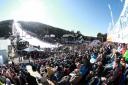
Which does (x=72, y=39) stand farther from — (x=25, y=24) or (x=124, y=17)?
(x=124, y=17)

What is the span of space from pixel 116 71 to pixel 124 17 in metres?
1.57

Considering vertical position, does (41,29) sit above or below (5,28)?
below

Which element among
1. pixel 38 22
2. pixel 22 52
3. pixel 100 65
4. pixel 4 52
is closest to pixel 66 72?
pixel 100 65

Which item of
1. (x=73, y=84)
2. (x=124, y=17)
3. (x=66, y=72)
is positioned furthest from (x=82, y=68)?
(x=66, y=72)

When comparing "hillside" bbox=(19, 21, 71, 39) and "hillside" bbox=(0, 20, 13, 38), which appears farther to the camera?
"hillside" bbox=(19, 21, 71, 39)

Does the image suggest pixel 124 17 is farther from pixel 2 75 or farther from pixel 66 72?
pixel 2 75

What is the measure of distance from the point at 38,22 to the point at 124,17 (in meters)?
140

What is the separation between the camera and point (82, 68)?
11.4m

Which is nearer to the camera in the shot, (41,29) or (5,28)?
(5,28)

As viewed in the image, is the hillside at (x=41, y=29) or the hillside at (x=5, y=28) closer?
the hillside at (x=5, y=28)

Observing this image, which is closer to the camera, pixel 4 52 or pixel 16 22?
pixel 4 52

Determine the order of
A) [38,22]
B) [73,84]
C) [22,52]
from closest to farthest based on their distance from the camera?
[73,84]
[22,52]
[38,22]

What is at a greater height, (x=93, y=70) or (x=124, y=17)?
(x=124, y=17)

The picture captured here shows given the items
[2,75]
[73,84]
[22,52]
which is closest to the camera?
[73,84]
